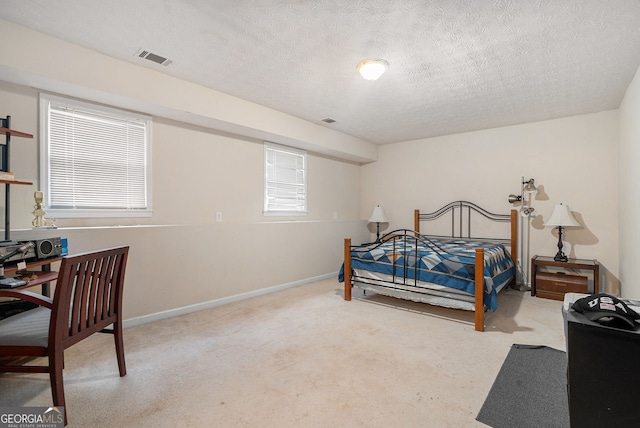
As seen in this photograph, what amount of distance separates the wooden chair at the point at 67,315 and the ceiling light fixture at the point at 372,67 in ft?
7.81

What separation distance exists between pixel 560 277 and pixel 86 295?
498 centimetres

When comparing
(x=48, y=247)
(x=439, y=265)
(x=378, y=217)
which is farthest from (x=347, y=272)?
(x=48, y=247)

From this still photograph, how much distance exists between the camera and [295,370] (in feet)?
7.14

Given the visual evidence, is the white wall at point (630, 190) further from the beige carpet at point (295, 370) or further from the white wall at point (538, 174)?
the beige carpet at point (295, 370)

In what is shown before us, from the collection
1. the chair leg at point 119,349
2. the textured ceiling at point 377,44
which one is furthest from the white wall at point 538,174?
the chair leg at point 119,349

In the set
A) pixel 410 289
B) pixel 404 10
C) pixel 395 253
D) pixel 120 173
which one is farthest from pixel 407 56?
pixel 120 173

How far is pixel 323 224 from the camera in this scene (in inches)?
202

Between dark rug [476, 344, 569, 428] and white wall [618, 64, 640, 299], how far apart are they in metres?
1.34

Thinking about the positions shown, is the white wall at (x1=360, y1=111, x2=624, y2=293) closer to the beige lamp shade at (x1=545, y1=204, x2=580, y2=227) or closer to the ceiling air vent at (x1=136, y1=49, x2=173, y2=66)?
the beige lamp shade at (x1=545, y1=204, x2=580, y2=227)

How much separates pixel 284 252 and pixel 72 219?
2517 millimetres

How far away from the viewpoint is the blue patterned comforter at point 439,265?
296 cm

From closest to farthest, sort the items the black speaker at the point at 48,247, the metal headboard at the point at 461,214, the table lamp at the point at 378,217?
the black speaker at the point at 48,247 → the metal headboard at the point at 461,214 → the table lamp at the point at 378,217

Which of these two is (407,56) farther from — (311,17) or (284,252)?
(284,252)

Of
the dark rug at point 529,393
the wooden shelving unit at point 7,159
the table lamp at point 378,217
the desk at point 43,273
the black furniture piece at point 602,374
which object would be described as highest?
the wooden shelving unit at point 7,159
